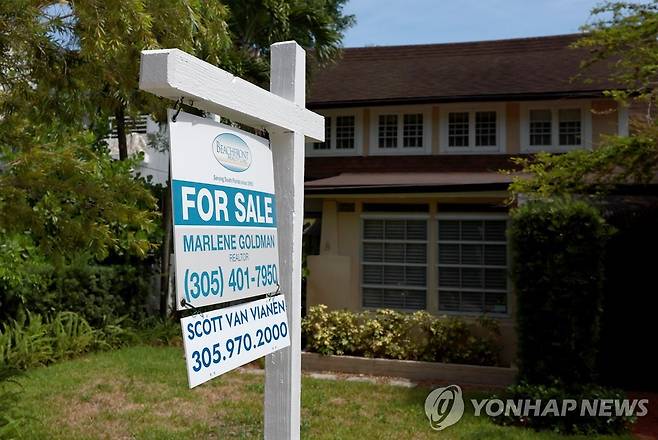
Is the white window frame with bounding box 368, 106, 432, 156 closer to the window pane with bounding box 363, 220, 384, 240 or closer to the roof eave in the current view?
the roof eave

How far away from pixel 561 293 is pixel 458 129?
6.91m

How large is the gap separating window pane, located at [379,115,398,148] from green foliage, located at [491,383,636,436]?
24.6 ft

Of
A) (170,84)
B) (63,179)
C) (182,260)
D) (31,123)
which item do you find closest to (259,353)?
(182,260)

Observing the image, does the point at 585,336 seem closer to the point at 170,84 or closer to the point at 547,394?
the point at 547,394

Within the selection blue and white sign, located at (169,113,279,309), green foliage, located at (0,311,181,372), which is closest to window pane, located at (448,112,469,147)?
green foliage, located at (0,311,181,372)

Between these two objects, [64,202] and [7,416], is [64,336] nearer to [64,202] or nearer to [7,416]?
[7,416]

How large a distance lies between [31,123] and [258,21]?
23.8 feet

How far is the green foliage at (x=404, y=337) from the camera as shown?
9.16m

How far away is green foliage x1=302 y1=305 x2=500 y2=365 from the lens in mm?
9164

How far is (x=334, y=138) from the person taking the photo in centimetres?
1372

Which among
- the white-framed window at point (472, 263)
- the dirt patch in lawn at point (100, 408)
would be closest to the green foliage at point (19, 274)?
the dirt patch in lawn at point (100, 408)

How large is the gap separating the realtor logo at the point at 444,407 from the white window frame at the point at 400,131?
6021 millimetres

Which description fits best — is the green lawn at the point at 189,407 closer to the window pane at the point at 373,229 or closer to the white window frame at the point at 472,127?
the window pane at the point at 373,229

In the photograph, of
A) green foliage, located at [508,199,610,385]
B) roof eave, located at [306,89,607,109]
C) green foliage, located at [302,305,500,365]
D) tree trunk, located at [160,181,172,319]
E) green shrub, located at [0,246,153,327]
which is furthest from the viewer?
tree trunk, located at [160,181,172,319]
